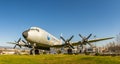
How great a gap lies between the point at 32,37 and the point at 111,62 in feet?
94.4

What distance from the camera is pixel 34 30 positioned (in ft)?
163

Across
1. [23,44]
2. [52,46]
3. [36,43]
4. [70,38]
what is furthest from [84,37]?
[23,44]

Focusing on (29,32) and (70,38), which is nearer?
(29,32)

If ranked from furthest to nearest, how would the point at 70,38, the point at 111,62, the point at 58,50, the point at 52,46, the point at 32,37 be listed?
1. the point at 58,50
2. the point at 52,46
3. the point at 70,38
4. the point at 32,37
5. the point at 111,62

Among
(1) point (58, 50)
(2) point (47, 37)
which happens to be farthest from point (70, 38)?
(1) point (58, 50)

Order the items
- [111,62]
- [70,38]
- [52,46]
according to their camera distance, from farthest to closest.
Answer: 1. [52,46]
2. [70,38]
3. [111,62]

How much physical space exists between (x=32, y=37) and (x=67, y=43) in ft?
39.6

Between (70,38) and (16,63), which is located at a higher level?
(70,38)

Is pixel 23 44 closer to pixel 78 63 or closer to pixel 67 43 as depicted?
pixel 67 43

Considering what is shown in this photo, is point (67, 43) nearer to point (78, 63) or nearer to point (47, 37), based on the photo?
point (47, 37)

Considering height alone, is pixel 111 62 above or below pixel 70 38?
below

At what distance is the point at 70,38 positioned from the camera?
53.1 meters

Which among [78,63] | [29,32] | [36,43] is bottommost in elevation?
[78,63]

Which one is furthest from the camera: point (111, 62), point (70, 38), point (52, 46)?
point (52, 46)
